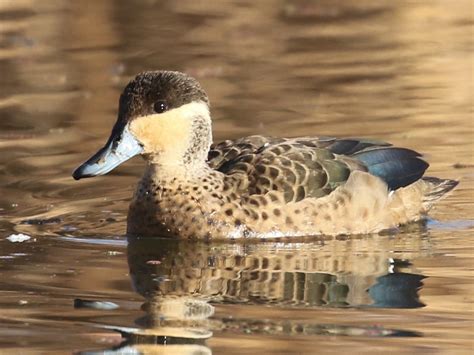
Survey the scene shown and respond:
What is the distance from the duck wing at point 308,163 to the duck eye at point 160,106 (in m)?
0.65

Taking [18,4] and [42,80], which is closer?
[42,80]

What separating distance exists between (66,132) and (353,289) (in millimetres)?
5680

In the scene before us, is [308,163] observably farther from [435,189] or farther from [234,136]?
[234,136]

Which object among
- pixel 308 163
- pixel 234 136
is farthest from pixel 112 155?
pixel 234 136

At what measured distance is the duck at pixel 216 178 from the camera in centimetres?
989

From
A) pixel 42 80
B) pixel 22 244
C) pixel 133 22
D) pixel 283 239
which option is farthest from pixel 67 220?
pixel 133 22

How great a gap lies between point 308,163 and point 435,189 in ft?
3.97

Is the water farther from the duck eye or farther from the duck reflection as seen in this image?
the duck eye

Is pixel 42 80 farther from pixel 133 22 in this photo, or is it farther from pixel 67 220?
pixel 67 220

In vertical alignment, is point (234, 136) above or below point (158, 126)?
above

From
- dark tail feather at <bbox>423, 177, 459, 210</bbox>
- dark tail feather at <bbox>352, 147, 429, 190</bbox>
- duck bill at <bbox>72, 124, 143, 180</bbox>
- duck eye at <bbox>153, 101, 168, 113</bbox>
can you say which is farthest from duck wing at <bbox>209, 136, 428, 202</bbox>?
duck bill at <bbox>72, 124, 143, 180</bbox>

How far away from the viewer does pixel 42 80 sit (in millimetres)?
15953

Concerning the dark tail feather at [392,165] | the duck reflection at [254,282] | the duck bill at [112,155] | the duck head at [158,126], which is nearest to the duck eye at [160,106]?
the duck head at [158,126]

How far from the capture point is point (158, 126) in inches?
392
